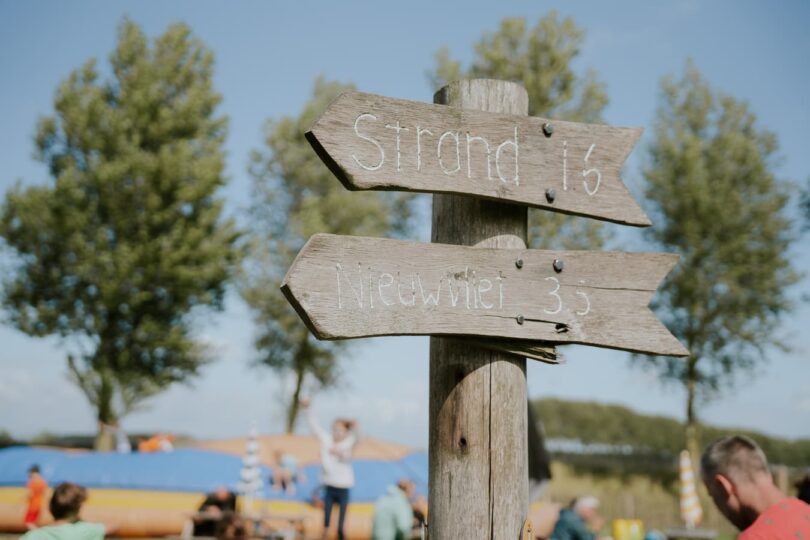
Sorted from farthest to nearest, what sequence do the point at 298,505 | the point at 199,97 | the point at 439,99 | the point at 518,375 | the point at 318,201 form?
the point at 318,201, the point at 199,97, the point at 298,505, the point at 439,99, the point at 518,375

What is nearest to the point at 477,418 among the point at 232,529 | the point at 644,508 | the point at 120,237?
the point at 232,529

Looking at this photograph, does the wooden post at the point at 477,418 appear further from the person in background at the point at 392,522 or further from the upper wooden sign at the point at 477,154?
the person in background at the point at 392,522

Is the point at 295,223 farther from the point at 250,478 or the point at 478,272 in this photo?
the point at 478,272

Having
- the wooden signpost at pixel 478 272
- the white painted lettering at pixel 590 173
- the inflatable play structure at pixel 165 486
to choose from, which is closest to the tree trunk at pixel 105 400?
the inflatable play structure at pixel 165 486

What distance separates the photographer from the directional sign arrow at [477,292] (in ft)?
8.07

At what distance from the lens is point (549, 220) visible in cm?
1886

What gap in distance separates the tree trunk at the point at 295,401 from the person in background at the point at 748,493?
20.1 meters

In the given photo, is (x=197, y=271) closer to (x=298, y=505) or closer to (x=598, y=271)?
(x=298, y=505)

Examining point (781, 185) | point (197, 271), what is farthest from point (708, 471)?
point (781, 185)

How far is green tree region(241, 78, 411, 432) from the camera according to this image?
870 inches

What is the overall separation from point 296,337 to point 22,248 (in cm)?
820

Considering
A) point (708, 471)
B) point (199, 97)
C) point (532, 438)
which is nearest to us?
point (708, 471)

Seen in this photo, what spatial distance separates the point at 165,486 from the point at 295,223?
37.3ft

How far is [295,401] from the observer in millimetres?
22250
